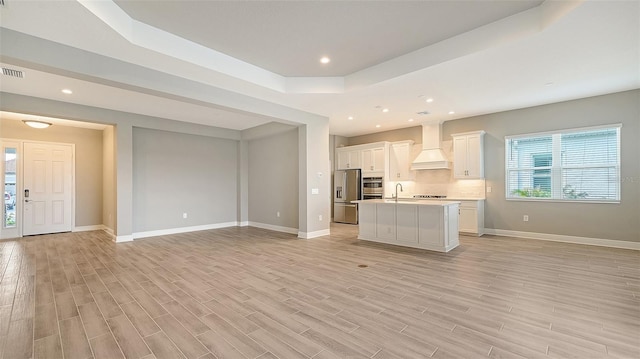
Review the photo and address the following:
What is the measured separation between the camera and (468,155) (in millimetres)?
6793

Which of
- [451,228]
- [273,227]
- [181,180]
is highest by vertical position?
[181,180]

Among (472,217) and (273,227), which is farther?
(273,227)

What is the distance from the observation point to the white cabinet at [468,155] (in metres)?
6.65

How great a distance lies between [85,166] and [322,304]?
8.19m

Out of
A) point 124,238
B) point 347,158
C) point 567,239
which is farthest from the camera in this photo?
point 347,158

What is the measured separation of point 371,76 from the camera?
14.8ft

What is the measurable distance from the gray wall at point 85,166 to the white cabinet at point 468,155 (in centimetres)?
982

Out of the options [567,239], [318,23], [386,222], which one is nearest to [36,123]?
[318,23]

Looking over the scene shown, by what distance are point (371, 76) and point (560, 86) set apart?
3.45m

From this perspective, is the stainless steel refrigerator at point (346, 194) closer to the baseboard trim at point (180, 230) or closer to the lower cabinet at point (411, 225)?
the lower cabinet at point (411, 225)

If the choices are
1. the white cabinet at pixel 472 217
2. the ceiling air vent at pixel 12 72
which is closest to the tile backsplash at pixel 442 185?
the white cabinet at pixel 472 217

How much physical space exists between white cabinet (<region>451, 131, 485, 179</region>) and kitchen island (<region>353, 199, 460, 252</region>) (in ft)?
6.10

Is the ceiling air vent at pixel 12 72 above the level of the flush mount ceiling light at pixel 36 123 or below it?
above

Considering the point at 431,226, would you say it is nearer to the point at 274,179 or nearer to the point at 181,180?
the point at 274,179
